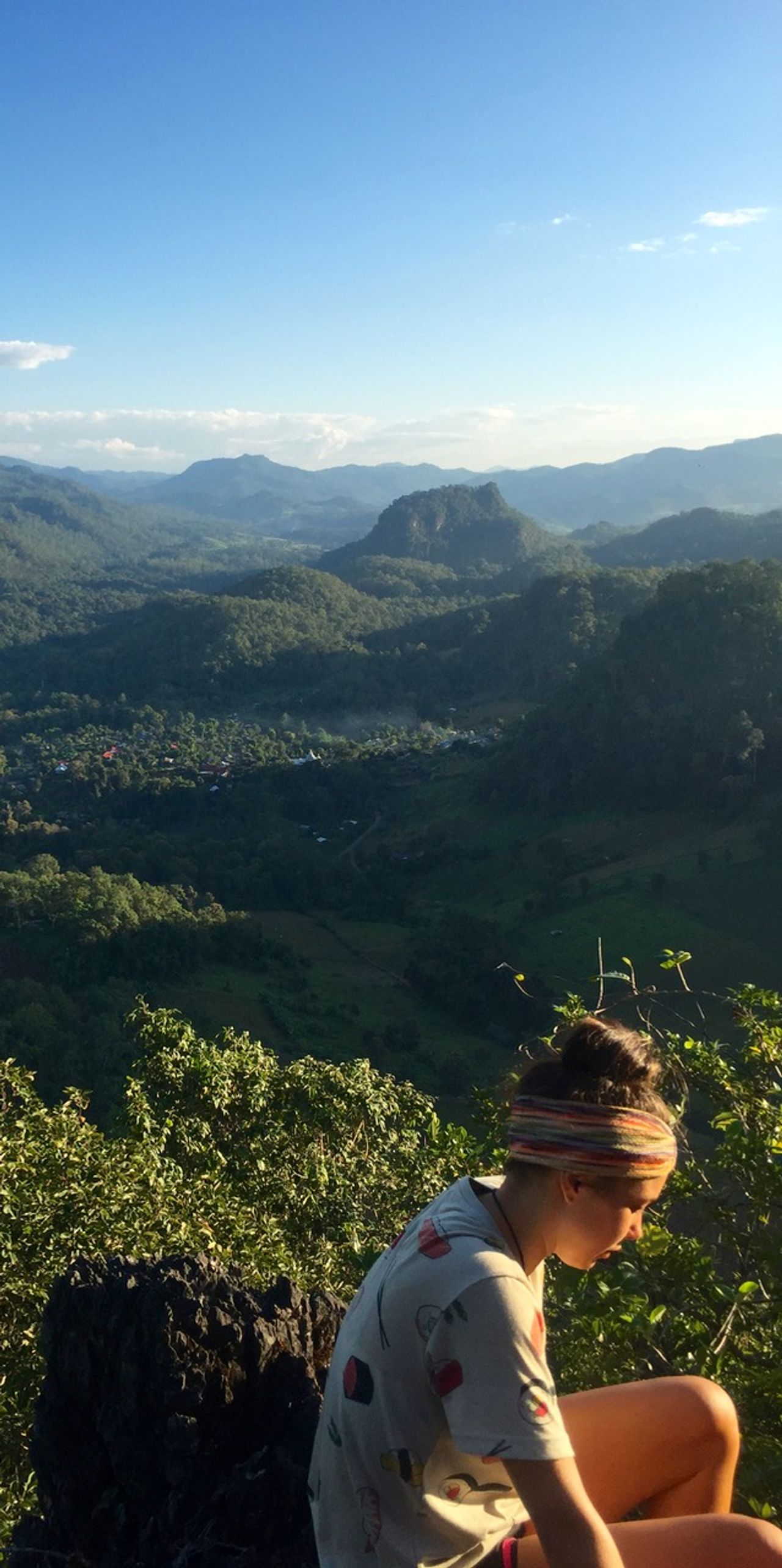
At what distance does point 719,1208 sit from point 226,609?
11938 cm

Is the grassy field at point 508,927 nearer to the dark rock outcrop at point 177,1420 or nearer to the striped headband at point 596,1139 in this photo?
the dark rock outcrop at point 177,1420

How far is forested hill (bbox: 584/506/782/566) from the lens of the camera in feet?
451

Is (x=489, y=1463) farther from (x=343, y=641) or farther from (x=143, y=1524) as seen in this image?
(x=343, y=641)

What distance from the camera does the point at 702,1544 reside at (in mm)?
2676

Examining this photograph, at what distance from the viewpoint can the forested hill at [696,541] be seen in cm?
13750

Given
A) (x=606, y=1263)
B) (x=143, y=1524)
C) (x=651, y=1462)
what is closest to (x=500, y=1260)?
(x=651, y=1462)

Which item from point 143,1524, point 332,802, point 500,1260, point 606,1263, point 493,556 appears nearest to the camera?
point 500,1260

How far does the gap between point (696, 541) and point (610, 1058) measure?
167m

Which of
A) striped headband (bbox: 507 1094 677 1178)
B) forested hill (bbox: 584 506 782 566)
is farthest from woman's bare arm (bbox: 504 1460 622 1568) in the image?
forested hill (bbox: 584 506 782 566)

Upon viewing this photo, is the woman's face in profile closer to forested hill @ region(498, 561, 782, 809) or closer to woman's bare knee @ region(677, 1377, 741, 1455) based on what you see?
woman's bare knee @ region(677, 1377, 741, 1455)

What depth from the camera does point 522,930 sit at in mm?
50344

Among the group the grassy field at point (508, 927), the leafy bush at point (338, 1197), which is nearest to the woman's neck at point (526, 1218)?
the leafy bush at point (338, 1197)

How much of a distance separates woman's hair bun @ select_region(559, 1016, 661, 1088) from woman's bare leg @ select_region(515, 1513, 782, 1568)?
1178 millimetres

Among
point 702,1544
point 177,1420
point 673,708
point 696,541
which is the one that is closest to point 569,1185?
point 702,1544
